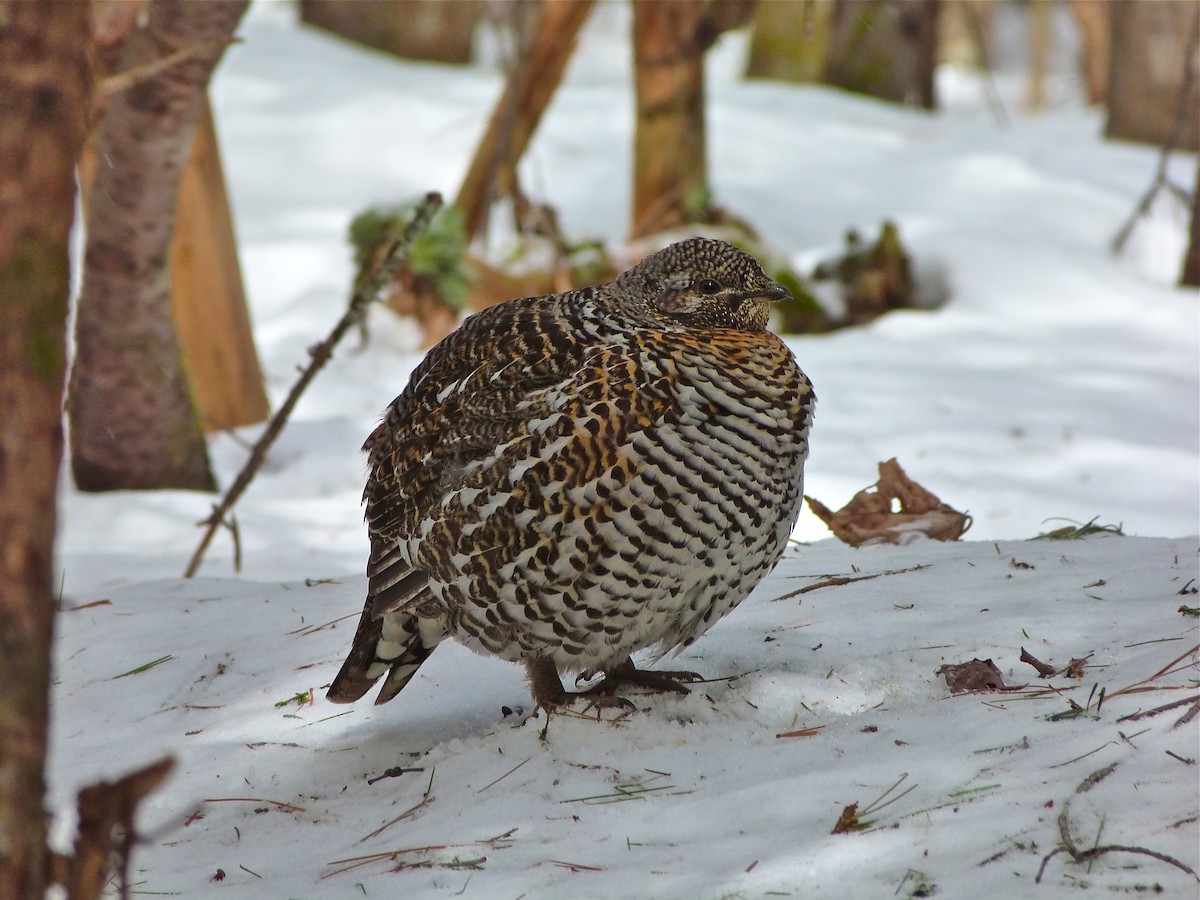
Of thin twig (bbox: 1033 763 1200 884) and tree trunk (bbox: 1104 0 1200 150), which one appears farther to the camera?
tree trunk (bbox: 1104 0 1200 150)

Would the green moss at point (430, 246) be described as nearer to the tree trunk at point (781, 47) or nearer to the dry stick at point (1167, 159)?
the dry stick at point (1167, 159)

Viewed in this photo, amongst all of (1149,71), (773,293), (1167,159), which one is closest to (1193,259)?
(1167,159)

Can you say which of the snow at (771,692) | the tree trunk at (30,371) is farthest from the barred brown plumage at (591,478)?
the tree trunk at (30,371)

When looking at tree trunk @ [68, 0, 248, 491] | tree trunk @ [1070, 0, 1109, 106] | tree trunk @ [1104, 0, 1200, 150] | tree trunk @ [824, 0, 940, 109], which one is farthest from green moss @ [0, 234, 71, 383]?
tree trunk @ [1070, 0, 1109, 106]

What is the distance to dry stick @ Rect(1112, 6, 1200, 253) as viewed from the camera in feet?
21.8

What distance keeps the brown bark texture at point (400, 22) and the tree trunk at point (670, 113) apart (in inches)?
246

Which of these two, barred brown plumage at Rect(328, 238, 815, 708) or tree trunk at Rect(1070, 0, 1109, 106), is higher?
tree trunk at Rect(1070, 0, 1109, 106)

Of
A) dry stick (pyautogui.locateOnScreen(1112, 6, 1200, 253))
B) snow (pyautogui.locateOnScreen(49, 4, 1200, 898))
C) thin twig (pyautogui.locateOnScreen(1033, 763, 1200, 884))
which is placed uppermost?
dry stick (pyautogui.locateOnScreen(1112, 6, 1200, 253))

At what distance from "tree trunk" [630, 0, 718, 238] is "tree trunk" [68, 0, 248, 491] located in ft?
13.4

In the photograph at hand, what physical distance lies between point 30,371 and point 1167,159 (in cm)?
811

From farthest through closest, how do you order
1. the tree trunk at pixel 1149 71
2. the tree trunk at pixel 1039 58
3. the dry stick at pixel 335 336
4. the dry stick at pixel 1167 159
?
1. the tree trunk at pixel 1039 58
2. the tree trunk at pixel 1149 71
3. the dry stick at pixel 1167 159
4. the dry stick at pixel 335 336

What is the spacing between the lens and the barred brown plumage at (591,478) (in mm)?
2709

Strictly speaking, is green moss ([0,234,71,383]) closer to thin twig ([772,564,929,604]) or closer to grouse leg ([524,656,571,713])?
grouse leg ([524,656,571,713])

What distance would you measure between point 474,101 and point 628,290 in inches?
360
